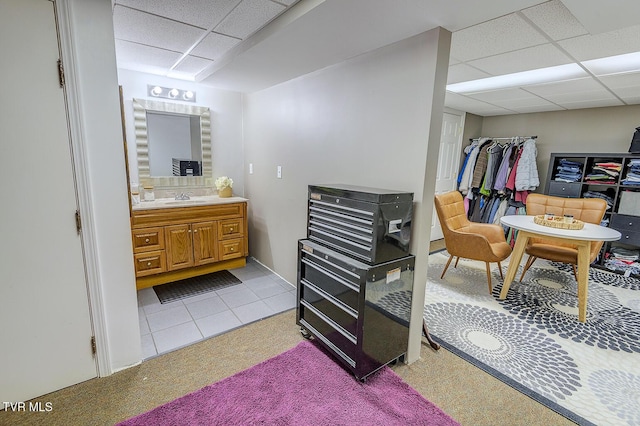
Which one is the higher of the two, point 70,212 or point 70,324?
point 70,212

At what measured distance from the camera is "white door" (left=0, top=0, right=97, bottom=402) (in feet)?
4.53

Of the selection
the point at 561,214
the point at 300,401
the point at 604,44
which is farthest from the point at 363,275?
the point at 561,214

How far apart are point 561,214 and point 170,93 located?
15.6 ft

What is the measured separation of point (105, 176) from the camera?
164cm

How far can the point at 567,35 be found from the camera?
6.03 ft

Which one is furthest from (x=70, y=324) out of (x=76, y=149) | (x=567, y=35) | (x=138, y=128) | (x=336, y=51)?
(x=567, y=35)

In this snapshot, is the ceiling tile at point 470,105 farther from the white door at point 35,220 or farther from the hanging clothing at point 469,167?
the white door at point 35,220

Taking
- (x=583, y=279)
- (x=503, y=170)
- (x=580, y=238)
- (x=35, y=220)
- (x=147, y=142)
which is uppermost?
(x=147, y=142)

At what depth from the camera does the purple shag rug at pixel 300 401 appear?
1.49 meters

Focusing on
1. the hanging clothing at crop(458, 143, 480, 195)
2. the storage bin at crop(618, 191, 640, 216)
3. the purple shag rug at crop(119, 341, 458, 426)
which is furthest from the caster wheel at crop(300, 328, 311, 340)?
the storage bin at crop(618, 191, 640, 216)

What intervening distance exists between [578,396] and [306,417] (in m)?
1.61

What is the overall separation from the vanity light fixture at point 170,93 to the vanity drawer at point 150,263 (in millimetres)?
1713

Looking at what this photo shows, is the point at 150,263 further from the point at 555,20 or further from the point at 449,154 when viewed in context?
the point at 449,154

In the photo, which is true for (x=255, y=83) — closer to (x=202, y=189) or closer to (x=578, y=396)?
(x=202, y=189)
